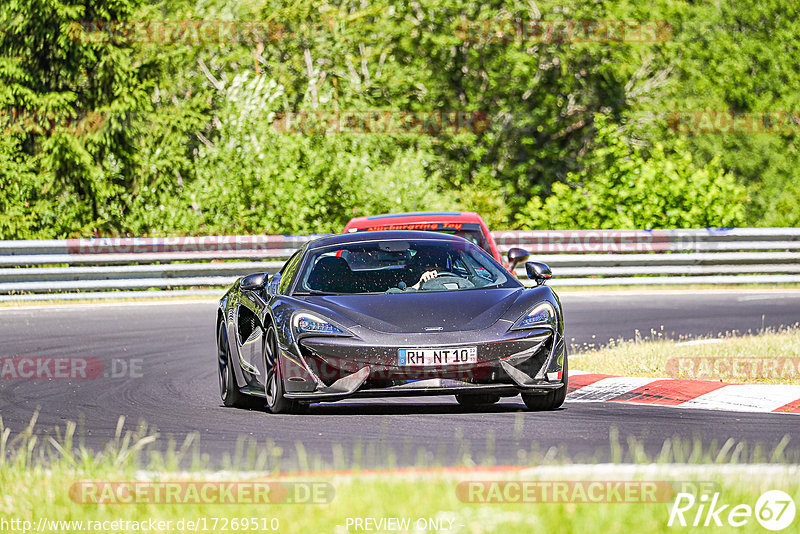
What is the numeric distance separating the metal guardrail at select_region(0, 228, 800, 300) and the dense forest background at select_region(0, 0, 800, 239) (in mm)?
2873

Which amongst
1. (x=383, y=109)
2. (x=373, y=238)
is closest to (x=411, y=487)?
(x=373, y=238)

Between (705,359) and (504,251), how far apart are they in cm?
1173

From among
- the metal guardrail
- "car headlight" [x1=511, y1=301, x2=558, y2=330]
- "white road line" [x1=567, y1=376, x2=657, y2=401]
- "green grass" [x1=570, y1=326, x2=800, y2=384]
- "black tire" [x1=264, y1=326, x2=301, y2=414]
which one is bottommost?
the metal guardrail

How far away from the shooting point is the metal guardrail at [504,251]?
22.1m

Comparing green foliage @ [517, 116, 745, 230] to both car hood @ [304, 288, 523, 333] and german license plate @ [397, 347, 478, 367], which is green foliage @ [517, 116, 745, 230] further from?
german license plate @ [397, 347, 478, 367]

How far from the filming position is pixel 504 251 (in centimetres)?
2352

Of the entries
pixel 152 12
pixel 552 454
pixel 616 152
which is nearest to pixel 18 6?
pixel 152 12

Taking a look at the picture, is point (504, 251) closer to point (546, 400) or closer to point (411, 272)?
point (411, 272)

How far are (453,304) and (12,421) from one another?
3.14 metres

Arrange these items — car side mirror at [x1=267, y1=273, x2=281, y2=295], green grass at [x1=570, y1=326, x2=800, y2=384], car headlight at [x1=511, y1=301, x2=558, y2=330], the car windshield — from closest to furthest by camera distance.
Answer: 1. car headlight at [x1=511, y1=301, x2=558, y2=330]
2. the car windshield
3. car side mirror at [x1=267, y1=273, x2=281, y2=295]
4. green grass at [x1=570, y1=326, x2=800, y2=384]

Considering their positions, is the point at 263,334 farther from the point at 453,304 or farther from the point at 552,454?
the point at 552,454

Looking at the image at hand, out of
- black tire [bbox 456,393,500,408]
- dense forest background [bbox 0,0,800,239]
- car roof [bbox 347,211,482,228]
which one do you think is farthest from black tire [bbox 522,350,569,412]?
dense forest background [bbox 0,0,800,239]

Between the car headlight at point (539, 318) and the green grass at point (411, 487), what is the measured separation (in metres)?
1.62

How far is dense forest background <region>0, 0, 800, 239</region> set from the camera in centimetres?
2728
